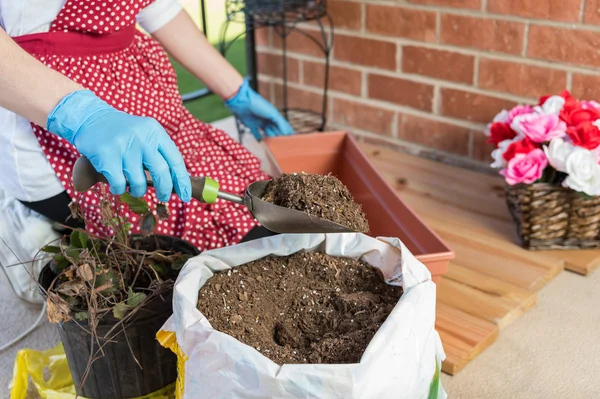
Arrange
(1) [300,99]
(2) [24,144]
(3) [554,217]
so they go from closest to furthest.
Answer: (2) [24,144]
(3) [554,217]
(1) [300,99]

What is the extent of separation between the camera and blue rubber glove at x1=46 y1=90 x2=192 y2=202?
1004mm

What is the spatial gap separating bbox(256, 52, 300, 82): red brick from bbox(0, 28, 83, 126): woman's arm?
3.96 feet

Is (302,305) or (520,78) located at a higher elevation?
(520,78)

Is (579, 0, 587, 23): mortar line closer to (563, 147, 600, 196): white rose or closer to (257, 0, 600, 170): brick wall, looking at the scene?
(257, 0, 600, 170): brick wall

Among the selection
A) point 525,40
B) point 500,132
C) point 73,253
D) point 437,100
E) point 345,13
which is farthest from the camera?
point 345,13

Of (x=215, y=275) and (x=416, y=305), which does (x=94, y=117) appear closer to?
(x=215, y=275)

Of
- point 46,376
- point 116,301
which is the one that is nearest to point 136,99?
point 116,301

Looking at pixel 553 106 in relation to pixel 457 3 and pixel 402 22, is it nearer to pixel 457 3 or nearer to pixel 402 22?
pixel 457 3

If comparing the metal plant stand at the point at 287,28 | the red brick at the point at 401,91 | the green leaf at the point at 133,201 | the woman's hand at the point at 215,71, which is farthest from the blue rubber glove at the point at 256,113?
the green leaf at the point at 133,201

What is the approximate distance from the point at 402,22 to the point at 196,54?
2.08 feet

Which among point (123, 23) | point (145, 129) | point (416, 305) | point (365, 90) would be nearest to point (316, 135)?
point (365, 90)

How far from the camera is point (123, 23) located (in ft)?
4.18

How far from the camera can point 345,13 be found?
1.98 metres

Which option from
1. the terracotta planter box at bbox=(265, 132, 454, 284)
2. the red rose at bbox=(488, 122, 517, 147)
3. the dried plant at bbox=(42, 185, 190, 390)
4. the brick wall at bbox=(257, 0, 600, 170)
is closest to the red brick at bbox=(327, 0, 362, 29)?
the brick wall at bbox=(257, 0, 600, 170)
